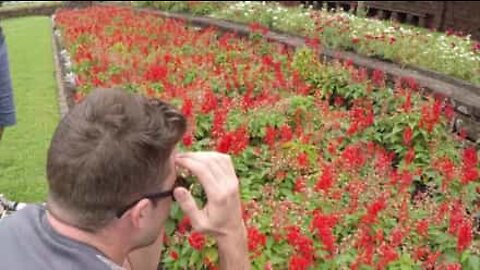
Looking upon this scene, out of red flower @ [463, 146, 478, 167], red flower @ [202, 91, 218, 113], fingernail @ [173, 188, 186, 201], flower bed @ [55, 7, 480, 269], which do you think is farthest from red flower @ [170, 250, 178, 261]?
red flower @ [463, 146, 478, 167]

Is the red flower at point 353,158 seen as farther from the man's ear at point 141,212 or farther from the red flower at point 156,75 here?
the man's ear at point 141,212

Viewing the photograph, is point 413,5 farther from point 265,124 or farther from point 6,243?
point 6,243

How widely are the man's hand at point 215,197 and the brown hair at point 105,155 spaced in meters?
0.27

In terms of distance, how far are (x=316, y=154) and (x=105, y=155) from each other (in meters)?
3.09

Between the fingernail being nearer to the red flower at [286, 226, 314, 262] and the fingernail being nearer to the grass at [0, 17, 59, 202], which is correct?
the red flower at [286, 226, 314, 262]

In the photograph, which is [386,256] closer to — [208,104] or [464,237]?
[464,237]

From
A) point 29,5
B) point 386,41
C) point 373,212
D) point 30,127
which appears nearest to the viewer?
point 373,212

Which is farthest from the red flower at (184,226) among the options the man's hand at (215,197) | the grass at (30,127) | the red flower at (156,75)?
the red flower at (156,75)

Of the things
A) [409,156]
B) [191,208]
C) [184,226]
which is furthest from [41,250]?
[409,156]

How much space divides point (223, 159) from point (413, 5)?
1265 centimetres

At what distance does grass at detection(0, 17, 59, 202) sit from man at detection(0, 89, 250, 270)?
11.8 ft

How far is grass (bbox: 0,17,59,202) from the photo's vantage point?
5.35 m

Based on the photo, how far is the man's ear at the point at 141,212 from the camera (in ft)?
5.31

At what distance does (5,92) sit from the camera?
4.55 meters
